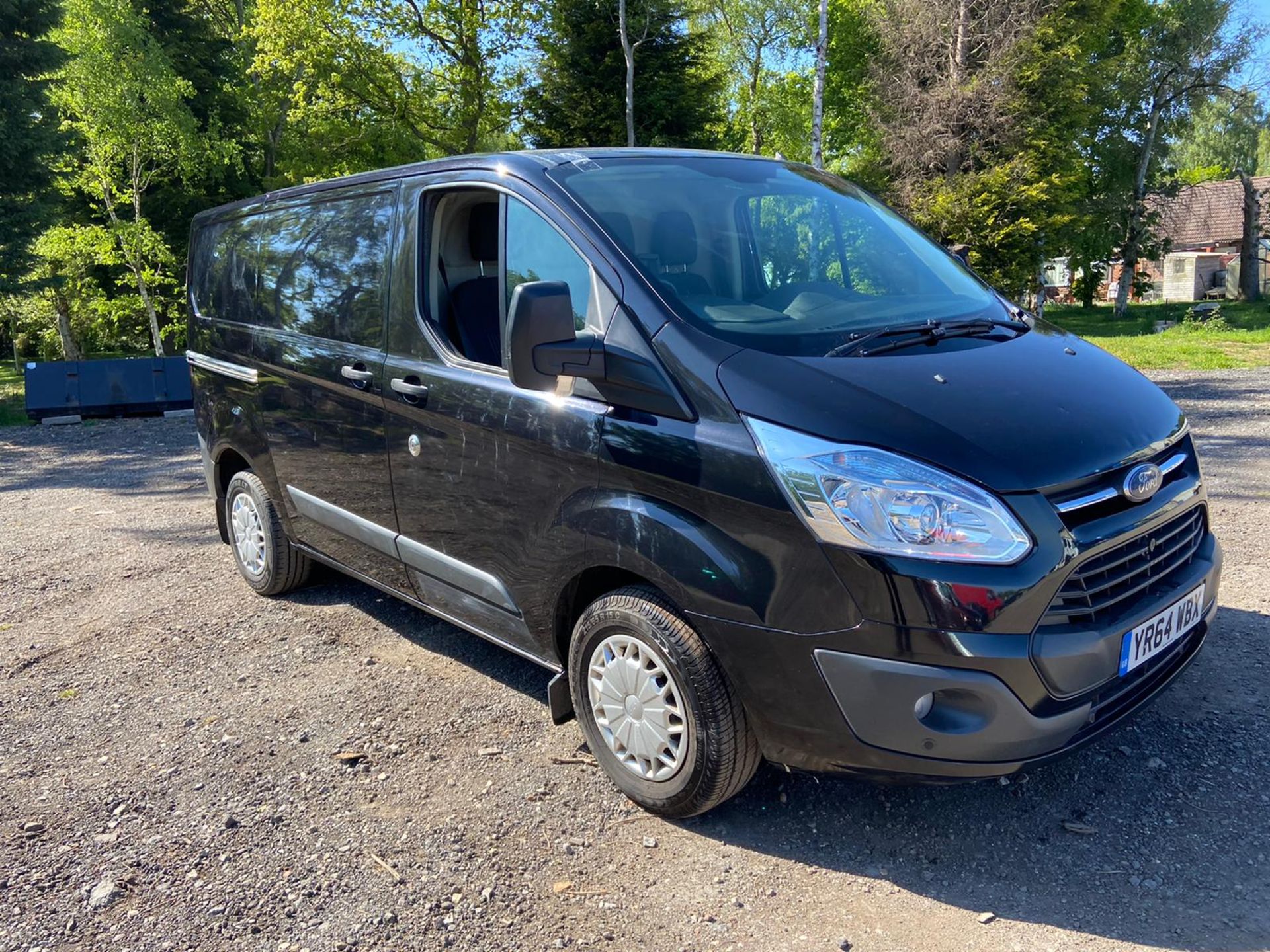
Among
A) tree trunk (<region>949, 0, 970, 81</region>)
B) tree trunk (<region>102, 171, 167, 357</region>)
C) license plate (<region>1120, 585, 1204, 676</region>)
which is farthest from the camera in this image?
tree trunk (<region>949, 0, 970, 81</region>)

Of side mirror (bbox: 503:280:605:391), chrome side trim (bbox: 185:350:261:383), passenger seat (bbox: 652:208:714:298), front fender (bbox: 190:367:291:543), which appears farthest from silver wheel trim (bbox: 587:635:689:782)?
chrome side trim (bbox: 185:350:261:383)

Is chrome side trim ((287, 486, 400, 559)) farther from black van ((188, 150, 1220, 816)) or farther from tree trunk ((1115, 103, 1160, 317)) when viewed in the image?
tree trunk ((1115, 103, 1160, 317))

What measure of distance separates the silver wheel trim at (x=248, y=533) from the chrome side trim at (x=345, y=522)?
2.08ft

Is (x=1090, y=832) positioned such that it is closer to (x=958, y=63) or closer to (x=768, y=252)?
(x=768, y=252)

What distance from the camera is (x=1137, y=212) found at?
1315 inches

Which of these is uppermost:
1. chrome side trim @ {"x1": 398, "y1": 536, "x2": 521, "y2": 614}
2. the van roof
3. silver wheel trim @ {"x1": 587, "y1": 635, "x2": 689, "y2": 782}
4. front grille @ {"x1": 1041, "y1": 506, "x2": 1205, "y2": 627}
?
the van roof

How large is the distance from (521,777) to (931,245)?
2758 mm

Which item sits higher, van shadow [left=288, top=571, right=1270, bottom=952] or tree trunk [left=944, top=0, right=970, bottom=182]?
tree trunk [left=944, top=0, right=970, bottom=182]

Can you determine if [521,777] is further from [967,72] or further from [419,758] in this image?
[967,72]

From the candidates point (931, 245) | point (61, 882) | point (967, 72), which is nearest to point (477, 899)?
point (61, 882)

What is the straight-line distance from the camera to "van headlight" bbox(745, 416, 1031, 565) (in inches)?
93.7

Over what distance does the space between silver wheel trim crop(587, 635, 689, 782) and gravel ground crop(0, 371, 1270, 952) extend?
0.73ft

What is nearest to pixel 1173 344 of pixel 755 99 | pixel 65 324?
pixel 755 99

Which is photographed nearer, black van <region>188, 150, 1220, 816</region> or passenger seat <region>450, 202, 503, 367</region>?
black van <region>188, 150, 1220, 816</region>
